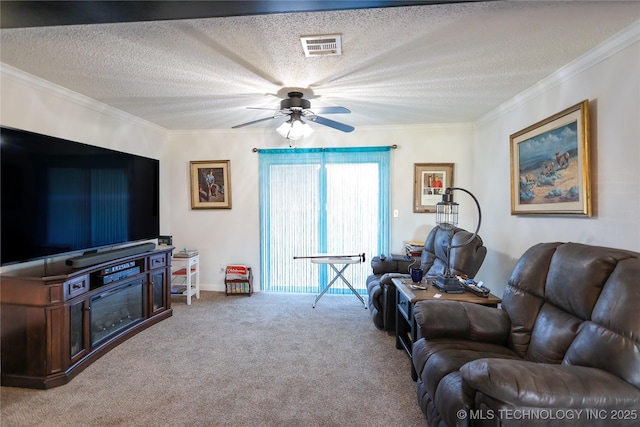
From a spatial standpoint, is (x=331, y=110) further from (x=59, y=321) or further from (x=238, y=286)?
(x=238, y=286)

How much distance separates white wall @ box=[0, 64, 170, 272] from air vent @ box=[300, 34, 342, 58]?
2.41 metres

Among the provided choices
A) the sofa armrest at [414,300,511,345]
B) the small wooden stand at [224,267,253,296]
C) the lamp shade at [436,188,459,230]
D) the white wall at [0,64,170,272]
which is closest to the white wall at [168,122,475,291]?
the small wooden stand at [224,267,253,296]

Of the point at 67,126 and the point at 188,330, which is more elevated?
the point at 67,126

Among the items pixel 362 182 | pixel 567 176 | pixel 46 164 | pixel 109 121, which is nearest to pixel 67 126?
pixel 109 121

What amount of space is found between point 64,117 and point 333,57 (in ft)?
8.92

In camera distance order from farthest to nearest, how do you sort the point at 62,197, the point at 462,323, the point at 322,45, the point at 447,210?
the point at 447,210 → the point at 62,197 → the point at 322,45 → the point at 462,323

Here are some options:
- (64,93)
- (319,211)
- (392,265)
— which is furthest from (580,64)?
(64,93)

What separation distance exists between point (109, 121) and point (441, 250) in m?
4.01

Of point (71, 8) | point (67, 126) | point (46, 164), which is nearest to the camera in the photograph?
point (71, 8)

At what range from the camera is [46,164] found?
2361 millimetres

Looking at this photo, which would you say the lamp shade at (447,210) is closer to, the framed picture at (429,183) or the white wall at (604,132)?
the framed picture at (429,183)

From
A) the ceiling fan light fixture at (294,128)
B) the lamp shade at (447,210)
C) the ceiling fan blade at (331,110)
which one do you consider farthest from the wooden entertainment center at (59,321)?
the lamp shade at (447,210)

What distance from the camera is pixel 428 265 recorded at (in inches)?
132

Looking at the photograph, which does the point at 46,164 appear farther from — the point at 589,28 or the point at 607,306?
the point at 589,28
